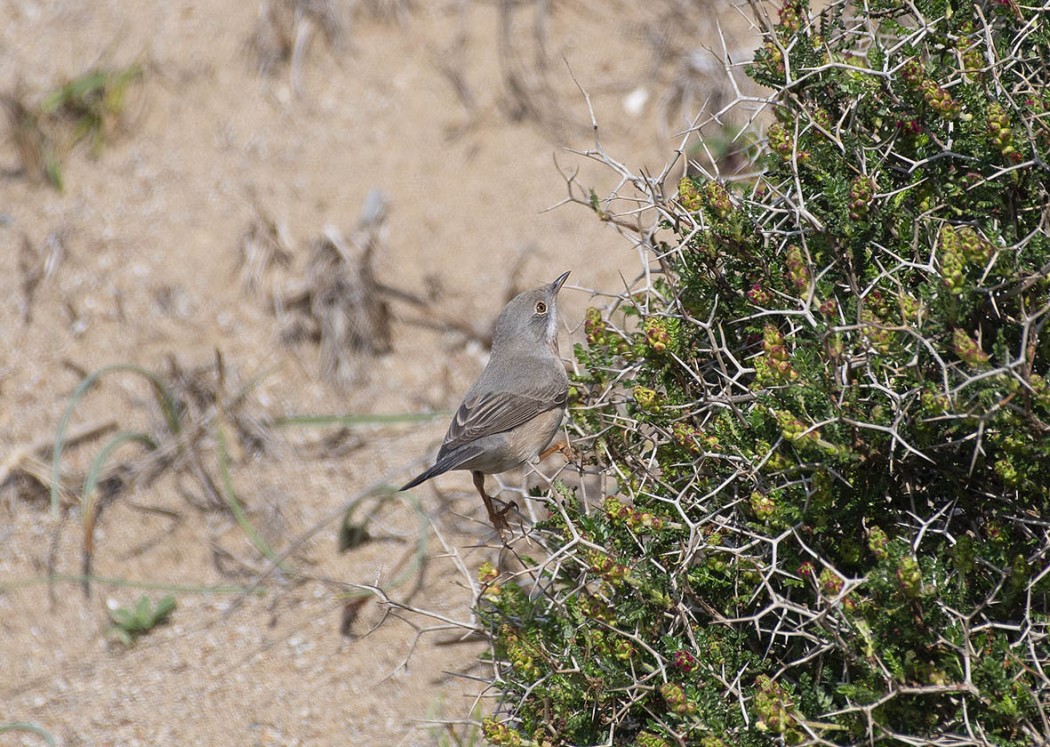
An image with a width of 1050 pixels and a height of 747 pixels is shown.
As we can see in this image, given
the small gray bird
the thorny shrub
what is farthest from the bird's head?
the thorny shrub

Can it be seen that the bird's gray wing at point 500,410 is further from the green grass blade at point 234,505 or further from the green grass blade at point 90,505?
the green grass blade at point 90,505

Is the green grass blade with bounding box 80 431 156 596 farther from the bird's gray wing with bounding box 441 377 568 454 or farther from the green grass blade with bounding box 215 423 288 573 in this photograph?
the bird's gray wing with bounding box 441 377 568 454

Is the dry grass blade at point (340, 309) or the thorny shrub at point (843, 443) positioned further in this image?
the dry grass blade at point (340, 309)

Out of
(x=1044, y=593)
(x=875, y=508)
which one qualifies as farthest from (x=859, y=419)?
(x=1044, y=593)

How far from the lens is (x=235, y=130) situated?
25.0 ft

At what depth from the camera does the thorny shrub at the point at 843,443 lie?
2.49 meters

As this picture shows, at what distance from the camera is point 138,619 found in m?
5.29

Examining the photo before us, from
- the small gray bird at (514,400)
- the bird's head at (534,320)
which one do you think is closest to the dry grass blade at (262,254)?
the small gray bird at (514,400)

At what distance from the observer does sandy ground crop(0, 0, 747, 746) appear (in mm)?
4836

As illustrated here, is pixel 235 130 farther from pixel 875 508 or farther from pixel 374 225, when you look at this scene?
pixel 875 508

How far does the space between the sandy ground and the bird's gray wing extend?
545 millimetres

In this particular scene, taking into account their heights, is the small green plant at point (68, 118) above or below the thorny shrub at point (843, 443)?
above

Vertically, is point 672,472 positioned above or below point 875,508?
above

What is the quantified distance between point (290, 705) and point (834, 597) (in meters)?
2.89
